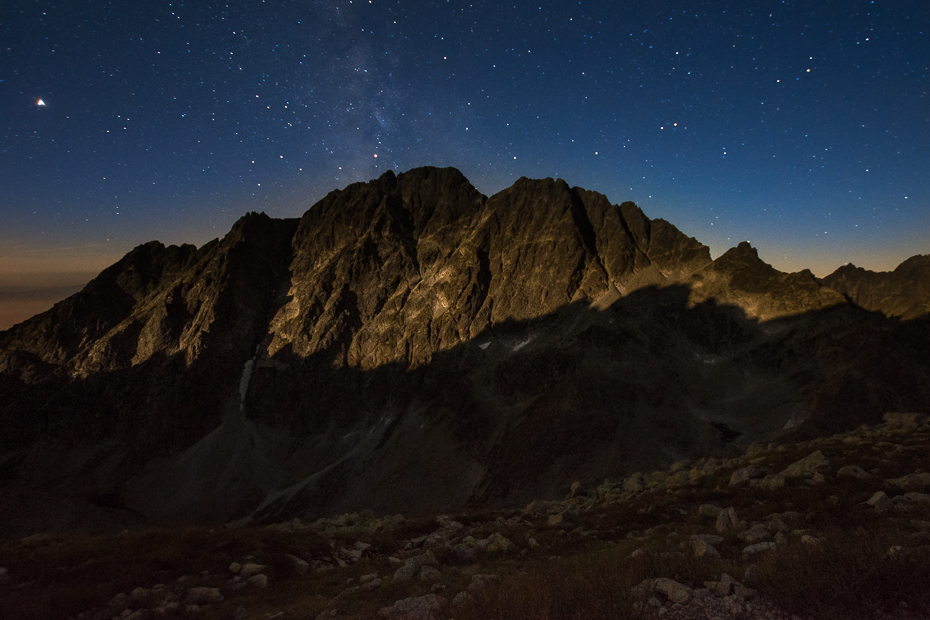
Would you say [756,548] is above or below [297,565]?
above

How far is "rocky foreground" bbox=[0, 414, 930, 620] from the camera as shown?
215 inches

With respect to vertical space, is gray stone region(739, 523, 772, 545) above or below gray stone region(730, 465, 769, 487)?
above

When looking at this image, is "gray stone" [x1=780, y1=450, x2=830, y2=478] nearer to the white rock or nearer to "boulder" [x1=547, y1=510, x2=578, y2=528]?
"boulder" [x1=547, y1=510, x2=578, y2=528]

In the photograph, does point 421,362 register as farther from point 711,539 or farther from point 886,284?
point 886,284

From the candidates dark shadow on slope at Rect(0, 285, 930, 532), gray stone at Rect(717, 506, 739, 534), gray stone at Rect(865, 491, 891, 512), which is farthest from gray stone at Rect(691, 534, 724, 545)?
dark shadow on slope at Rect(0, 285, 930, 532)

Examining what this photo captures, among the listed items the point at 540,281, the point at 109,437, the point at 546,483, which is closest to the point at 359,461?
the point at 546,483

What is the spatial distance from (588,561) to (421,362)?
110 m

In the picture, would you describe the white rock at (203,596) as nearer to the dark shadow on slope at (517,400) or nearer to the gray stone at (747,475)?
the gray stone at (747,475)

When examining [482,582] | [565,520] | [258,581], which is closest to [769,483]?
[565,520]

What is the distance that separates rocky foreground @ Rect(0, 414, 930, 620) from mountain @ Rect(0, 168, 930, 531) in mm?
48499

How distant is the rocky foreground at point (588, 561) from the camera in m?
5.46

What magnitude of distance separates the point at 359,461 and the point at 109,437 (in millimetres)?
83151

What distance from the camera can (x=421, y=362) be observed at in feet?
385

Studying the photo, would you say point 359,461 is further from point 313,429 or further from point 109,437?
point 109,437
